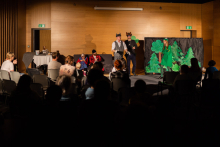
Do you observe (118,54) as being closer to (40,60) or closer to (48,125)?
(40,60)

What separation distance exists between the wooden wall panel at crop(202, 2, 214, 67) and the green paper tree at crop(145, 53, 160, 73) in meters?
3.10

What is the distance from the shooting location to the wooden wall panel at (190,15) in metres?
11.2

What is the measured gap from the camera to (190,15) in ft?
37.0

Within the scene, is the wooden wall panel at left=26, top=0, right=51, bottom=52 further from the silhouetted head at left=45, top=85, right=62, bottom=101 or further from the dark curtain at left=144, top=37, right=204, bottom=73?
the silhouetted head at left=45, top=85, right=62, bottom=101

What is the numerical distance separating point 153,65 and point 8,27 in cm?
655

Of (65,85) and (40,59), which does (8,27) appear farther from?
(65,85)

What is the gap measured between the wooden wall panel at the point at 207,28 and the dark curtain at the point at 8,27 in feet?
30.1

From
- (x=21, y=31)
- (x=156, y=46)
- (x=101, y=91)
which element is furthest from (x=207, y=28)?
(x=101, y=91)

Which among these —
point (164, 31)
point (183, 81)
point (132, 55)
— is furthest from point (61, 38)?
point (183, 81)

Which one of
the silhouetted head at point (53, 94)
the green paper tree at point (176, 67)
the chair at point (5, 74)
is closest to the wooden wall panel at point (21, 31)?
the chair at point (5, 74)

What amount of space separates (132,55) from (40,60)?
12.6ft

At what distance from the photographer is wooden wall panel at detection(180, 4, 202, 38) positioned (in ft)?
36.8

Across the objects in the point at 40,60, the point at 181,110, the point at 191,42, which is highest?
the point at 191,42

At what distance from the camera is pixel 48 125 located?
1754mm
